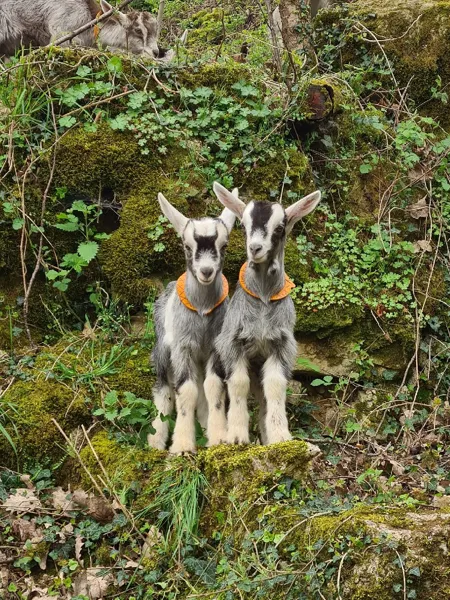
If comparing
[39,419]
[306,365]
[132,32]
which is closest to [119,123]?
[306,365]

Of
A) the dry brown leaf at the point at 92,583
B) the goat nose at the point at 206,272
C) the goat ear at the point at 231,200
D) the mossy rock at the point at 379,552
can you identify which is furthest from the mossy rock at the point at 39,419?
the mossy rock at the point at 379,552

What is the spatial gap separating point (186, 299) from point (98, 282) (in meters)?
1.54

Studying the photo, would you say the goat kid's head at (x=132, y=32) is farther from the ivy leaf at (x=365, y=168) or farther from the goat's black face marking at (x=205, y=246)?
the goat's black face marking at (x=205, y=246)

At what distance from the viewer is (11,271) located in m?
7.04

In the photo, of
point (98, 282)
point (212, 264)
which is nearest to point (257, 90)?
point (98, 282)

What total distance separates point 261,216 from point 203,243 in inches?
17.1

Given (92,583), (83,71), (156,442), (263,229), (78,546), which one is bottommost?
(92,583)

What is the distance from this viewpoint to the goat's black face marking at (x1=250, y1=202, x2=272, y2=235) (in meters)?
5.26

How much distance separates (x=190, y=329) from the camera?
5.60 m

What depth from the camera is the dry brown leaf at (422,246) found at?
7480mm

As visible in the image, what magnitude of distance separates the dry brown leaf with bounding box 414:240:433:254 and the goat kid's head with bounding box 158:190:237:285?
2640 mm

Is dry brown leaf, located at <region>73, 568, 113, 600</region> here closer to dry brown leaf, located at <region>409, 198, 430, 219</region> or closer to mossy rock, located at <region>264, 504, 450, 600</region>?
mossy rock, located at <region>264, 504, 450, 600</region>

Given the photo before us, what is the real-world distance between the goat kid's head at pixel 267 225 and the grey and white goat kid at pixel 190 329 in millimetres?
261

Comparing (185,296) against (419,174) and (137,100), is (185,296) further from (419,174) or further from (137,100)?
(419,174)
